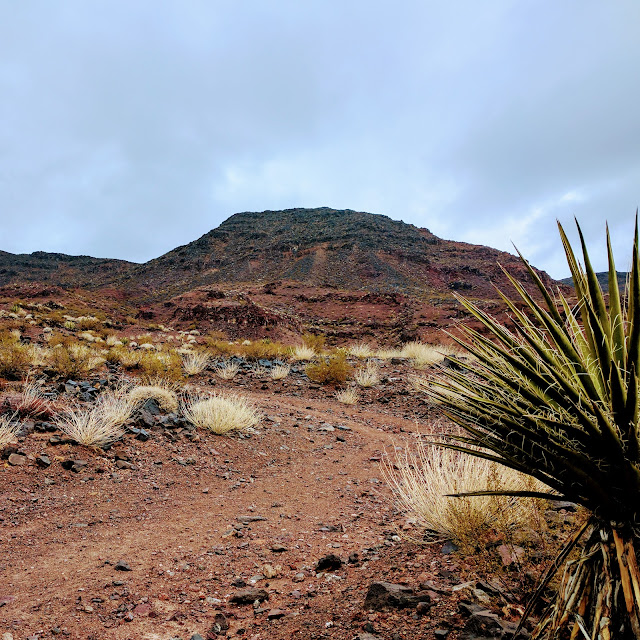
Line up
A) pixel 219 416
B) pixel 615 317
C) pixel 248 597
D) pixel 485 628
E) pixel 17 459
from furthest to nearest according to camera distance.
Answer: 1. pixel 219 416
2. pixel 17 459
3. pixel 248 597
4. pixel 485 628
5. pixel 615 317

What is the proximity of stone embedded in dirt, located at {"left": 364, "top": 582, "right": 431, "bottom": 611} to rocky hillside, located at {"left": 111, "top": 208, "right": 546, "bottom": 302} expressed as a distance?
41976 millimetres

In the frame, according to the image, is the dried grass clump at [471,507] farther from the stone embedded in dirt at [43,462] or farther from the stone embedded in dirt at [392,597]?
the stone embedded in dirt at [43,462]

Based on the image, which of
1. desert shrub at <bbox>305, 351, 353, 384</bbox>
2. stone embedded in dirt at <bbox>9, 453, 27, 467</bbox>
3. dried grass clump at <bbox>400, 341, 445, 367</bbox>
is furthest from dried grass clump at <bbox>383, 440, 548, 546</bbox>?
dried grass clump at <bbox>400, 341, 445, 367</bbox>

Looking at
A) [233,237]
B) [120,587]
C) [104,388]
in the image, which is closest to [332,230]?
[233,237]

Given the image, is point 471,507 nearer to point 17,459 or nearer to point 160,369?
point 17,459

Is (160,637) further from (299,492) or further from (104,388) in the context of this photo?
(104,388)

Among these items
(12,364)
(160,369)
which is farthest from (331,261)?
(12,364)

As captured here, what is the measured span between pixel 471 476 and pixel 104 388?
23.6ft

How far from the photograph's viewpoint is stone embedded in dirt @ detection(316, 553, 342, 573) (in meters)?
3.10

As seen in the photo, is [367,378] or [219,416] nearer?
[219,416]

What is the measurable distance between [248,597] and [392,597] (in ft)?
3.58

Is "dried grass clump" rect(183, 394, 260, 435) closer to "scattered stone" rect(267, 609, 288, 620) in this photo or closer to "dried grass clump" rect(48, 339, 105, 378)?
"dried grass clump" rect(48, 339, 105, 378)

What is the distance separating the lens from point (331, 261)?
57594 mm

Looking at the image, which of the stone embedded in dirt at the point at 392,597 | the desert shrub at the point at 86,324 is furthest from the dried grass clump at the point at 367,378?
the desert shrub at the point at 86,324
